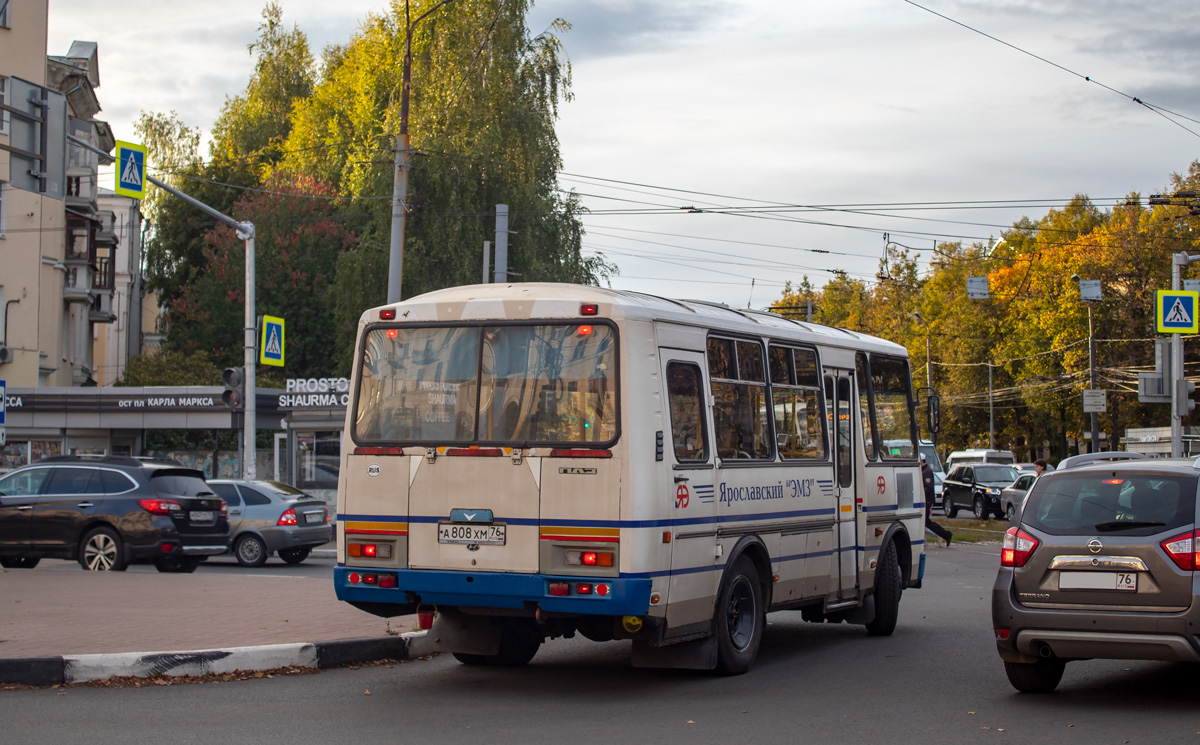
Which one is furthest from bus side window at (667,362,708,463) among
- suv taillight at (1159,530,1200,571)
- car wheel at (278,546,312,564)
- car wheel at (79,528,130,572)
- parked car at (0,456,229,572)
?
car wheel at (278,546,312,564)

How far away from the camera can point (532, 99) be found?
4012cm

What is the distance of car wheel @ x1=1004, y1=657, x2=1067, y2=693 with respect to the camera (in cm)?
898

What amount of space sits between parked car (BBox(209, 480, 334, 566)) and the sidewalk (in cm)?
592

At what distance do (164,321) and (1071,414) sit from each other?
4668 cm

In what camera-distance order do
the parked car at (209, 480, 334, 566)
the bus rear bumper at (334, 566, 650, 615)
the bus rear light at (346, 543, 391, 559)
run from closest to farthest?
the bus rear bumper at (334, 566, 650, 615) → the bus rear light at (346, 543, 391, 559) → the parked car at (209, 480, 334, 566)

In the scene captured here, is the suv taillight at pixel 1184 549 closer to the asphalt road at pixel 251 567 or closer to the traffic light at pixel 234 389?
the asphalt road at pixel 251 567

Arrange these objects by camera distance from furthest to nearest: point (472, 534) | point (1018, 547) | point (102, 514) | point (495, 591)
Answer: point (102, 514), point (472, 534), point (495, 591), point (1018, 547)

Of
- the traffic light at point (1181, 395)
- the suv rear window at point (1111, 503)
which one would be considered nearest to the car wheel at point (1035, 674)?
the suv rear window at point (1111, 503)

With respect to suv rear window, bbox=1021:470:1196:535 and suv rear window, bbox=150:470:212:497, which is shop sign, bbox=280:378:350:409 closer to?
suv rear window, bbox=150:470:212:497

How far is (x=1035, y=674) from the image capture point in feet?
29.5

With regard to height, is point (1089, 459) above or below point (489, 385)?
below

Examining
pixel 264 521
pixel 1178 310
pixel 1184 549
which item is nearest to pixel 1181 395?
pixel 1178 310

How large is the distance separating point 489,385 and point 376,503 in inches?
47.6

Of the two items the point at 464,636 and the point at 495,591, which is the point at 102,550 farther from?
the point at 495,591
